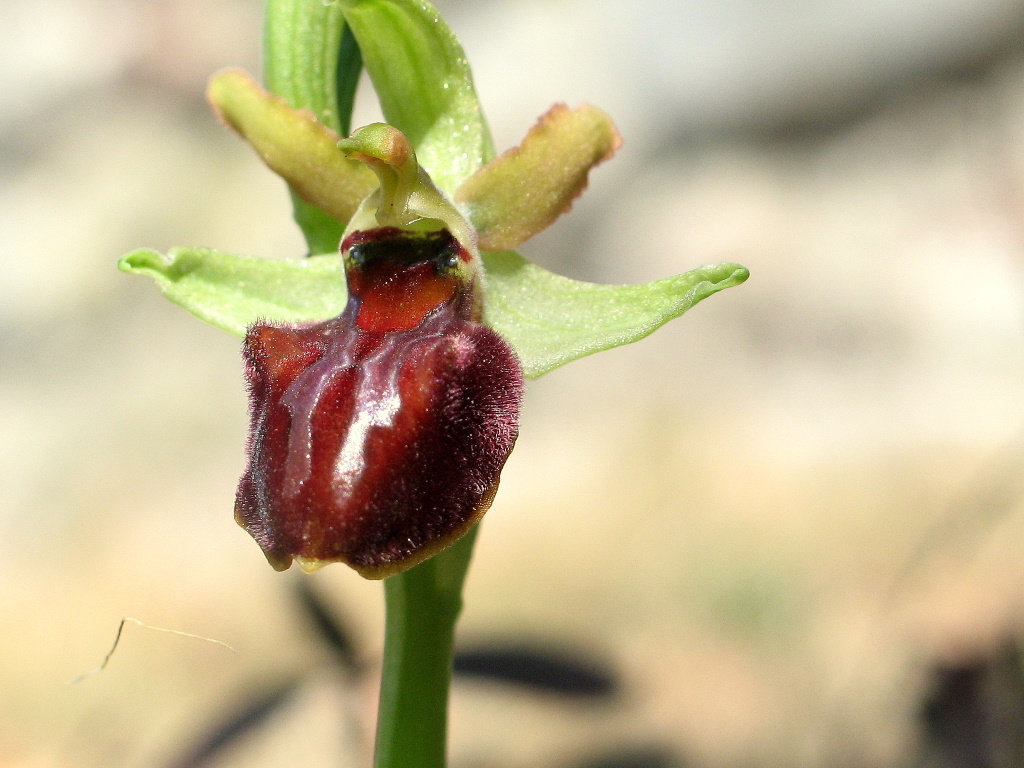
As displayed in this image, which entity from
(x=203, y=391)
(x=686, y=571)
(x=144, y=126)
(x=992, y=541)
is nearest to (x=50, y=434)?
(x=203, y=391)

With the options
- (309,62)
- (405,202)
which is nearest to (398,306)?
(405,202)

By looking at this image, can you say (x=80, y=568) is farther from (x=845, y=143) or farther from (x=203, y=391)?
(x=845, y=143)

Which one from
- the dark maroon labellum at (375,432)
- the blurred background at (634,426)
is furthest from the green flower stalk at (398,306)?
the blurred background at (634,426)

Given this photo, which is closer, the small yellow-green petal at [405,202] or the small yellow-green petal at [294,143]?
the small yellow-green petal at [405,202]

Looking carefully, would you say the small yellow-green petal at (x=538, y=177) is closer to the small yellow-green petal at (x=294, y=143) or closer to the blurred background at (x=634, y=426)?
the small yellow-green petal at (x=294, y=143)

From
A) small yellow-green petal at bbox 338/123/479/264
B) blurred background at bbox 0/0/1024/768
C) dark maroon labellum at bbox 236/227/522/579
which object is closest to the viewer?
dark maroon labellum at bbox 236/227/522/579

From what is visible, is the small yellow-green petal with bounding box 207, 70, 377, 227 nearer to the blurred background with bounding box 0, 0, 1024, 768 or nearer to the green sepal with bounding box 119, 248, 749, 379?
the green sepal with bounding box 119, 248, 749, 379

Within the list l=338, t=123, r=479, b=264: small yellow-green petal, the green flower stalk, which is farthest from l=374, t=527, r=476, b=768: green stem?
l=338, t=123, r=479, b=264: small yellow-green petal
